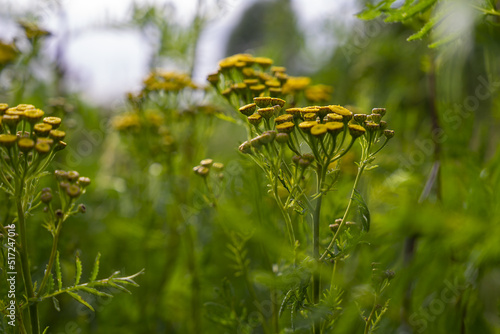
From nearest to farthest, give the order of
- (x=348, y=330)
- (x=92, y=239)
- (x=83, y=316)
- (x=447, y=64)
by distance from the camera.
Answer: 1. (x=447, y=64)
2. (x=348, y=330)
3. (x=83, y=316)
4. (x=92, y=239)

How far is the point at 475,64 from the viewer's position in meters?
1.13

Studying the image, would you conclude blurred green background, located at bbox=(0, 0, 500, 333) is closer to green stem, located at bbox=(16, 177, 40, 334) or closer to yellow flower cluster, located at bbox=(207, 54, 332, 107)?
yellow flower cluster, located at bbox=(207, 54, 332, 107)

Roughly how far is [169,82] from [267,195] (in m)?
0.75

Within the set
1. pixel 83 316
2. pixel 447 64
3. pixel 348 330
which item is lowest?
pixel 83 316

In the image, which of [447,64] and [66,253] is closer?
[447,64]

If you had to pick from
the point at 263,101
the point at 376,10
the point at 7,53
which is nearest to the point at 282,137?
the point at 263,101

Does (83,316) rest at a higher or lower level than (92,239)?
lower

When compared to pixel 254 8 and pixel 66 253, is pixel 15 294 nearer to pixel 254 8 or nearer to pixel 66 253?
pixel 66 253

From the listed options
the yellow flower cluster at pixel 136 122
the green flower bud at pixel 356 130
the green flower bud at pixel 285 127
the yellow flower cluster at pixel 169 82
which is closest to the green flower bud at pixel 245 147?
the green flower bud at pixel 285 127

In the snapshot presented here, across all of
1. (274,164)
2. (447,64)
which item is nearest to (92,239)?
(274,164)

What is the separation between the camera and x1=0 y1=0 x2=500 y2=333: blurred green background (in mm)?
897

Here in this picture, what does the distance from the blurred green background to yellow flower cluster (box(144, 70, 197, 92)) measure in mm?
58

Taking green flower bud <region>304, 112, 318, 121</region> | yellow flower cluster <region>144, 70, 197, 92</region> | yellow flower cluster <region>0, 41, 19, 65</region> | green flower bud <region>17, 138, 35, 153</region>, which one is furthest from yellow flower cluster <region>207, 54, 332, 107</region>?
yellow flower cluster <region>0, 41, 19, 65</region>

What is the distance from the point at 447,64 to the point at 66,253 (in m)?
1.22
